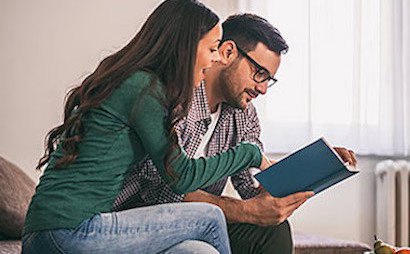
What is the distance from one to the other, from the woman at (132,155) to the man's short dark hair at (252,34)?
1.88ft

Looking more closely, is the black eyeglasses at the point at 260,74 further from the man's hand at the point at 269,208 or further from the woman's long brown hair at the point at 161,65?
the woman's long brown hair at the point at 161,65

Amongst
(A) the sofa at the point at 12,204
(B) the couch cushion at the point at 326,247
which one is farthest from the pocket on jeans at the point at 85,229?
(B) the couch cushion at the point at 326,247

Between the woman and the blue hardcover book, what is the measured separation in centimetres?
17

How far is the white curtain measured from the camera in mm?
3510

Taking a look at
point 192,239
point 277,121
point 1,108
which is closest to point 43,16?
point 1,108

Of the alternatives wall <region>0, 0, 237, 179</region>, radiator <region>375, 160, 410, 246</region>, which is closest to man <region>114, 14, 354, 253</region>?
wall <region>0, 0, 237, 179</region>

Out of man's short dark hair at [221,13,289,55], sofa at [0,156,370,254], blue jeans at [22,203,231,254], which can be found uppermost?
man's short dark hair at [221,13,289,55]

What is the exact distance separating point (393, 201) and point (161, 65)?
2.35 metres

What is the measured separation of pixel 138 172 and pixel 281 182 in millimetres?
424

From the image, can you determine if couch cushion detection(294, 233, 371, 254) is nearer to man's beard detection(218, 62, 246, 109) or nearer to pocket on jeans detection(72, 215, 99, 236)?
man's beard detection(218, 62, 246, 109)

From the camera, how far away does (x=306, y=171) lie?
5.83ft

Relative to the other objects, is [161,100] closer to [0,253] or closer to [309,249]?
[0,253]

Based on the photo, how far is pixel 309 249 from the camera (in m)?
2.68

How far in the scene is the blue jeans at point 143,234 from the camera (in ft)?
4.61
